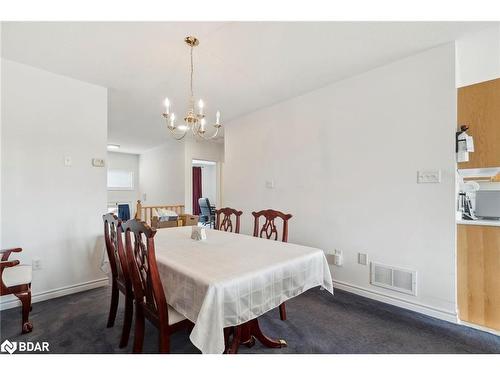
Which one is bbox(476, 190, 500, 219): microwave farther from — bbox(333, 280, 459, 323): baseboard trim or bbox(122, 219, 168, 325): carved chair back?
bbox(122, 219, 168, 325): carved chair back

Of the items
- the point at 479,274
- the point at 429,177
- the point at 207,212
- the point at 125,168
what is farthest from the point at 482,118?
the point at 125,168

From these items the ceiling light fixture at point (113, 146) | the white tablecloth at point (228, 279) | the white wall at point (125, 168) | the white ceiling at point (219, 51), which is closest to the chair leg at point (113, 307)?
the white tablecloth at point (228, 279)

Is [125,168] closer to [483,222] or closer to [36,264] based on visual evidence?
[36,264]

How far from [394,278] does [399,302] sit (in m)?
0.22

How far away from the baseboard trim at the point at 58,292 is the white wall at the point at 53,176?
1 centimetres

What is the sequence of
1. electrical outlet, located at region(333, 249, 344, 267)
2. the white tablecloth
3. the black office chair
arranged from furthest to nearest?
the black office chair
electrical outlet, located at region(333, 249, 344, 267)
the white tablecloth

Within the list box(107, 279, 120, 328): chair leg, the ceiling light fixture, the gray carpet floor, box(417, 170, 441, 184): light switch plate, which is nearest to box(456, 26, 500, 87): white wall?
box(417, 170, 441, 184): light switch plate

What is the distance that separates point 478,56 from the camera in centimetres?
216

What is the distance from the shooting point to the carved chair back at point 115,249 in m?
1.57

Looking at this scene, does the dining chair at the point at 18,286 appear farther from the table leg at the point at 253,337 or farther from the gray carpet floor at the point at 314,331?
the table leg at the point at 253,337

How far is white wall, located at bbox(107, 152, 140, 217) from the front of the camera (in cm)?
696

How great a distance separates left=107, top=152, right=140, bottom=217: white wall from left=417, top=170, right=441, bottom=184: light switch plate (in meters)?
6.85
